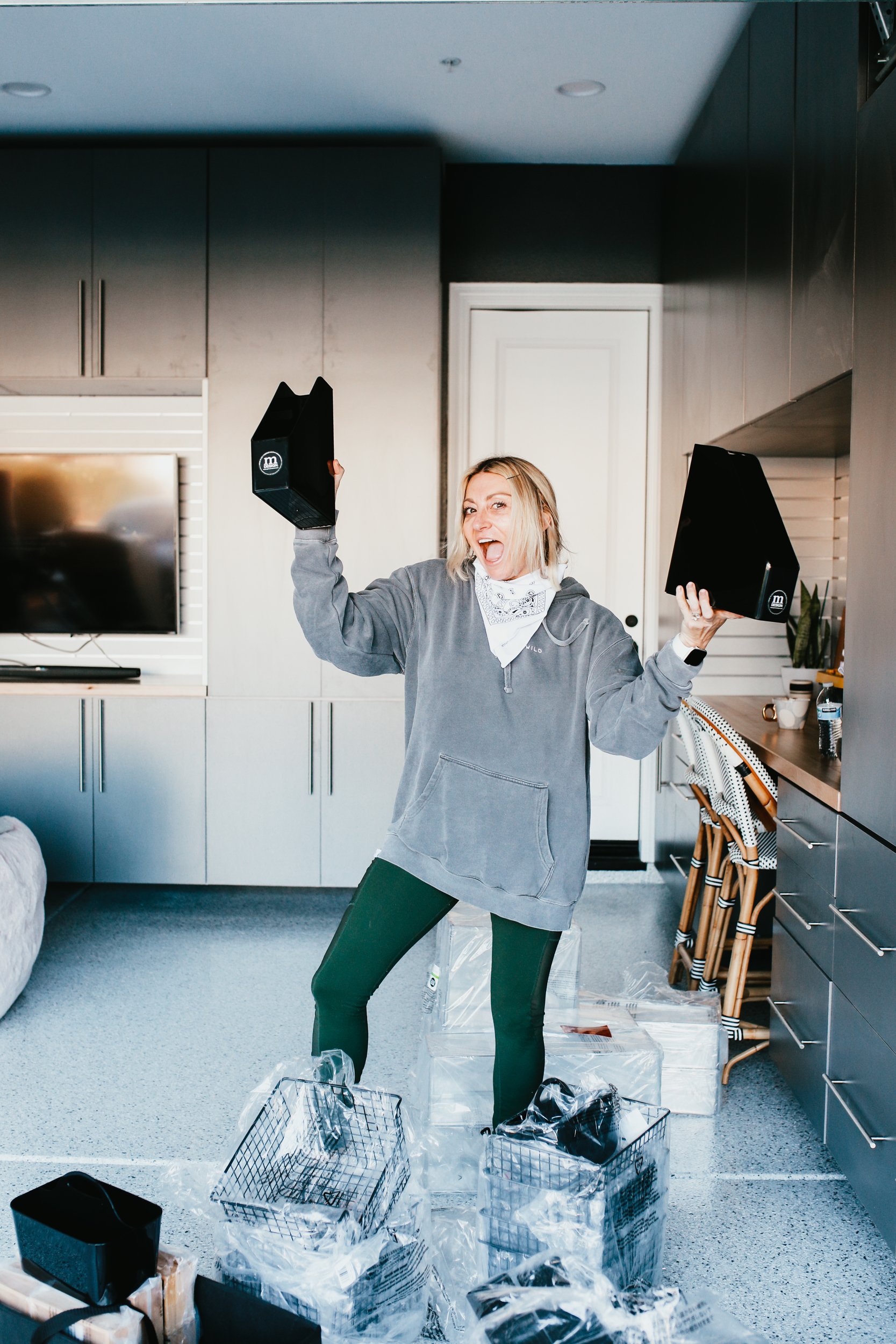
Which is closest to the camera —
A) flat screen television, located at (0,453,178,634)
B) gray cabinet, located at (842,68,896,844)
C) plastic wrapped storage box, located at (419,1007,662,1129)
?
gray cabinet, located at (842,68,896,844)

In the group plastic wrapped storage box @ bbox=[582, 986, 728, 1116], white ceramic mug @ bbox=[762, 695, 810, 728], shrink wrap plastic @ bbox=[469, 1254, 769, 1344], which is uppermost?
white ceramic mug @ bbox=[762, 695, 810, 728]

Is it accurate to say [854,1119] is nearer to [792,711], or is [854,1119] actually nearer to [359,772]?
[792,711]

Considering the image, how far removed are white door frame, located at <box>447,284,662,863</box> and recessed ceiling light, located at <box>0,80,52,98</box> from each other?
1622mm

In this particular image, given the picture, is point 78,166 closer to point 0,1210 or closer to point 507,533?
point 507,533

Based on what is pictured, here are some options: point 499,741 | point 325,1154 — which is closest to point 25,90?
point 499,741

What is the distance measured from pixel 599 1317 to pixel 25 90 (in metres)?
4.01

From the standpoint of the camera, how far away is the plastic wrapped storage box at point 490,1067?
217 centimetres

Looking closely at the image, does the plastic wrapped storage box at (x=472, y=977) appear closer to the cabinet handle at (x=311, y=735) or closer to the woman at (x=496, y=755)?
the woman at (x=496, y=755)

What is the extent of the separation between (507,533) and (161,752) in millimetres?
2403

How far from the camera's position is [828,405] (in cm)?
266

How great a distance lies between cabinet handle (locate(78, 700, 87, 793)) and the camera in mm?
3939

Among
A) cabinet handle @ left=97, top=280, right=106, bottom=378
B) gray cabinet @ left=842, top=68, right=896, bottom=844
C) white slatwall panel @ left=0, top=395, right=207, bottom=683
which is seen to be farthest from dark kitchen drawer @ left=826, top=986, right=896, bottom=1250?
cabinet handle @ left=97, top=280, right=106, bottom=378

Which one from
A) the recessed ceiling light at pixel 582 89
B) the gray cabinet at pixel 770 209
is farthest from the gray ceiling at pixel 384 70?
the gray cabinet at pixel 770 209

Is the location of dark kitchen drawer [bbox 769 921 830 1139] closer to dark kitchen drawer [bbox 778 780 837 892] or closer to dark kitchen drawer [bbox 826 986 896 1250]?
dark kitchen drawer [bbox 826 986 896 1250]
